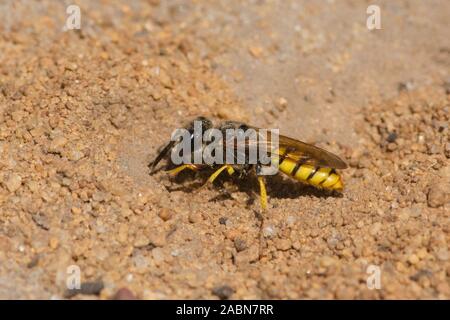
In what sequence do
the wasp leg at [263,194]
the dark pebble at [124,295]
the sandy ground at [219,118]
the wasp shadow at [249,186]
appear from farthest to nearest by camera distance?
the wasp shadow at [249,186], the wasp leg at [263,194], the sandy ground at [219,118], the dark pebble at [124,295]

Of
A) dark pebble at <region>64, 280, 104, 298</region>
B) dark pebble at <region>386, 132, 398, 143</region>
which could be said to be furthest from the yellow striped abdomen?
dark pebble at <region>64, 280, 104, 298</region>

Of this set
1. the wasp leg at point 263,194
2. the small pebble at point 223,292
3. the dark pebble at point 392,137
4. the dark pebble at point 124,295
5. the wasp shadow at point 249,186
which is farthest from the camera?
the dark pebble at point 392,137

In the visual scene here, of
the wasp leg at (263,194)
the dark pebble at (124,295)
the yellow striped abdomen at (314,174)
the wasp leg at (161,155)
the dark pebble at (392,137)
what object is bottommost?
the dark pebble at (124,295)

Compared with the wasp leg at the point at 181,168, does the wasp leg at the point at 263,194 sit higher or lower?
lower

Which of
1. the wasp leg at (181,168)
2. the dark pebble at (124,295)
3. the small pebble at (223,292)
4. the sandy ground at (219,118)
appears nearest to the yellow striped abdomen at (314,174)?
the sandy ground at (219,118)

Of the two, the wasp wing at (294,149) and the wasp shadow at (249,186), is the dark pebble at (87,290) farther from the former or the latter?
the wasp wing at (294,149)

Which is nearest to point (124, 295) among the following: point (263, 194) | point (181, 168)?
point (181, 168)

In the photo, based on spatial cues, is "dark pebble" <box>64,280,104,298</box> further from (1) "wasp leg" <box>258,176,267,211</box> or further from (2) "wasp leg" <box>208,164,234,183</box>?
(1) "wasp leg" <box>258,176,267,211</box>

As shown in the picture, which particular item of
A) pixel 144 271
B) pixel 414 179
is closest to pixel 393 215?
pixel 414 179

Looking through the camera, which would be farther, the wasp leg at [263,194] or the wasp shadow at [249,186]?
the wasp shadow at [249,186]
